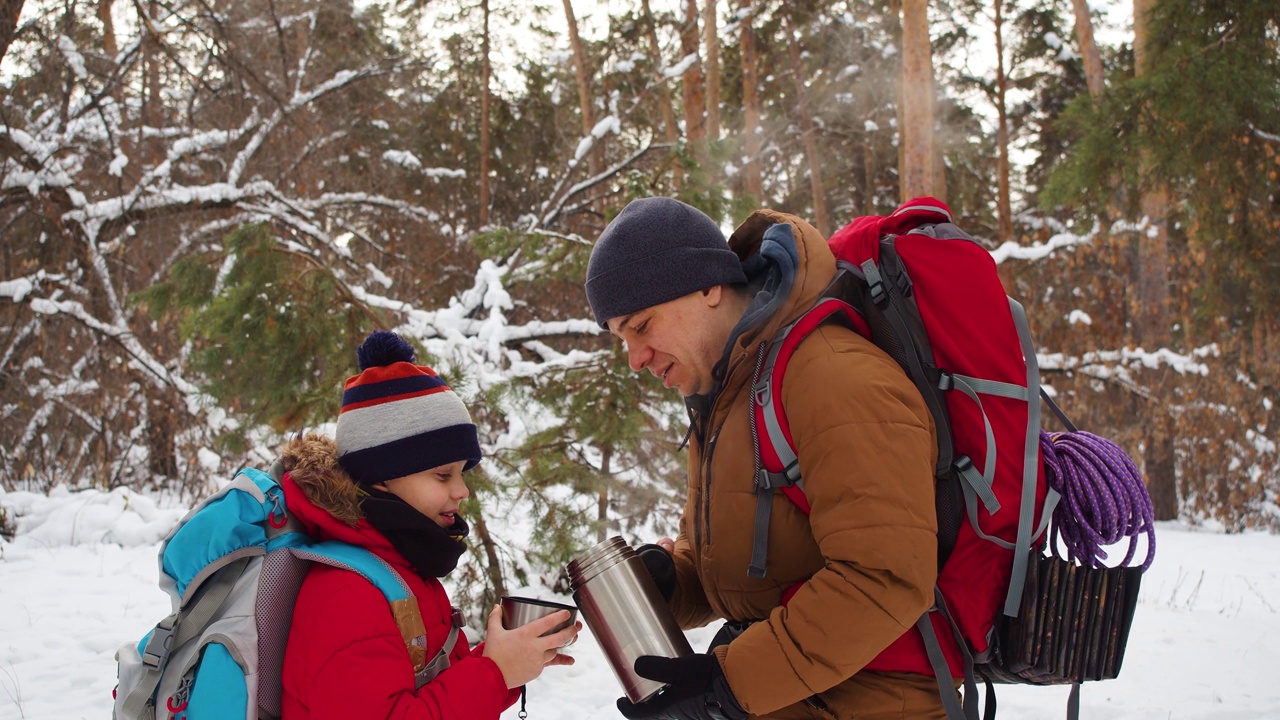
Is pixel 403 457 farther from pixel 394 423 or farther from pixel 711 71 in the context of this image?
pixel 711 71

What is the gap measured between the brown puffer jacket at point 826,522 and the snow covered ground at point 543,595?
2.88 meters

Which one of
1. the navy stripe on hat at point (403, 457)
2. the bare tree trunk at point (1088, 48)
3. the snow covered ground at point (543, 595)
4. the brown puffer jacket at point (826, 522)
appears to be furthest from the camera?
the bare tree trunk at point (1088, 48)

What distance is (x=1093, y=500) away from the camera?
5.06 feet

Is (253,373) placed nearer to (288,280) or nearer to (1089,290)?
(288,280)

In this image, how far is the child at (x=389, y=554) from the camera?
1567 millimetres

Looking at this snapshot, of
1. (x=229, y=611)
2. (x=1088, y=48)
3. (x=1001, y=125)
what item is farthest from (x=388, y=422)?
(x=1001, y=125)

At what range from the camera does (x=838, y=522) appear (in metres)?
1.38

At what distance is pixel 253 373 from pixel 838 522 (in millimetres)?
4314

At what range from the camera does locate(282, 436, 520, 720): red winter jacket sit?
1544 mm

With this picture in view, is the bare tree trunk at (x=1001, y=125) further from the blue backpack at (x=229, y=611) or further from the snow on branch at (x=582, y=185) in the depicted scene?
the blue backpack at (x=229, y=611)

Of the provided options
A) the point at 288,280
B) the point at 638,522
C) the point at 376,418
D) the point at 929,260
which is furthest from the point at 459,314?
the point at 929,260

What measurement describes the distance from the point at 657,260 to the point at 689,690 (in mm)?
863

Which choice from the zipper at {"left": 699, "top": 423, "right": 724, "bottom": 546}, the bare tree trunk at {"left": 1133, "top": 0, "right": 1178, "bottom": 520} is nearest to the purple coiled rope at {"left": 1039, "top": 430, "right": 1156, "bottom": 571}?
the zipper at {"left": 699, "top": 423, "right": 724, "bottom": 546}

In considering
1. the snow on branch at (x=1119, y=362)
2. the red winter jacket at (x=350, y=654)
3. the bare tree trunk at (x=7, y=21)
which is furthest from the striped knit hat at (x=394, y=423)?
the snow on branch at (x=1119, y=362)
